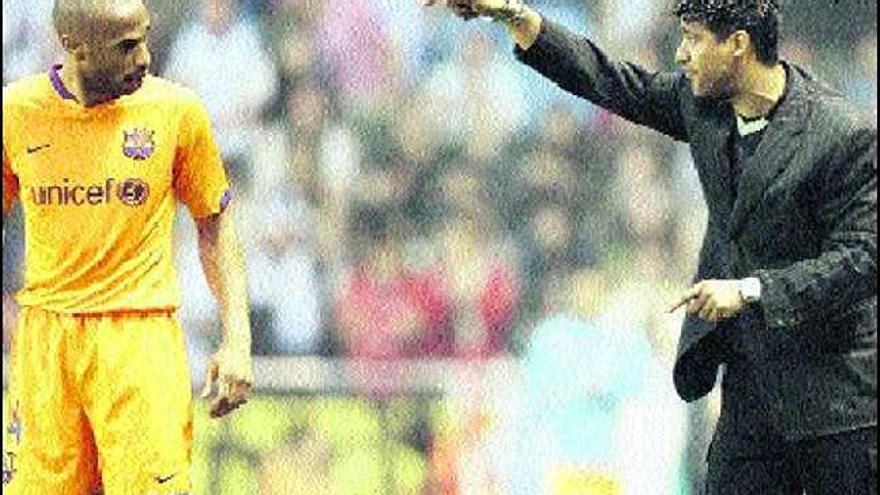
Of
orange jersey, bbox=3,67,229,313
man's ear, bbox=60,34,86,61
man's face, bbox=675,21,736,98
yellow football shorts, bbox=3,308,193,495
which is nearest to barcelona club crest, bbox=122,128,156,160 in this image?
orange jersey, bbox=3,67,229,313

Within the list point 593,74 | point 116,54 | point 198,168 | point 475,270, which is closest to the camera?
point 593,74

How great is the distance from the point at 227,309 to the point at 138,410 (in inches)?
9.6

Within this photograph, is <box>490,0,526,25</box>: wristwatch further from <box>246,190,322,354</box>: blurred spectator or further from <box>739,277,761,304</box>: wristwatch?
<box>246,190,322,354</box>: blurred spectator

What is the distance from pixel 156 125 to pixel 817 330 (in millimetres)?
1163

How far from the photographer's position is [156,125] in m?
3.72

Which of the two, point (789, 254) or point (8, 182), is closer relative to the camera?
point (789, 254)

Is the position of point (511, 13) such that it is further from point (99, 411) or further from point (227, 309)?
point (99, 411)

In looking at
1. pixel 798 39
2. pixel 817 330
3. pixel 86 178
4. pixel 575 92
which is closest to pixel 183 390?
pixel 86 178

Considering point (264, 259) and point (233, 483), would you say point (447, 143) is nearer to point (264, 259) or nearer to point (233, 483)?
point (264, 259)

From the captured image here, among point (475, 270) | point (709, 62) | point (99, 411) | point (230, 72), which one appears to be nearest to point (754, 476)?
point (709, 62)

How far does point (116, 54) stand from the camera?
3656 millimetres

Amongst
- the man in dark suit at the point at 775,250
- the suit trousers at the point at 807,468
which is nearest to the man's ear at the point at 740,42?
the man in dark suit at the point at 775,250

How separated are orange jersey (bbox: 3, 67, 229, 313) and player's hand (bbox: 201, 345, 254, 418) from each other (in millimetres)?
130

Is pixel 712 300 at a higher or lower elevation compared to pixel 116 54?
lower
